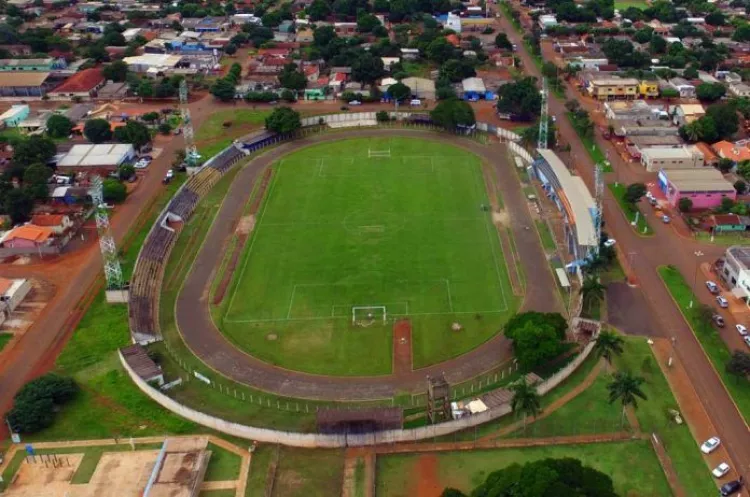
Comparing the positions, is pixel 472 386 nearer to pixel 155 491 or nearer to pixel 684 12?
pixel 155 491

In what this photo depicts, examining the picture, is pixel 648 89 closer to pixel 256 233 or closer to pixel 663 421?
pixel 256 233

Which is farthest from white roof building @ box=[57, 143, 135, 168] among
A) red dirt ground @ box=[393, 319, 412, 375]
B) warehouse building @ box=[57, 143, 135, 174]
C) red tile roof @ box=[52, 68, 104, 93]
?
red dirt ground @ box=[393, 319, 412, 375]

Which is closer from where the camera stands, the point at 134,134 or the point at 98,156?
the point at 98,156

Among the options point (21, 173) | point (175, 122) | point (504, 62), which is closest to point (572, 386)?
point (21, 173)

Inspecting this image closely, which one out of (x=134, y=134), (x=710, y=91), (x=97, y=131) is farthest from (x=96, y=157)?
(x=710, y=91)

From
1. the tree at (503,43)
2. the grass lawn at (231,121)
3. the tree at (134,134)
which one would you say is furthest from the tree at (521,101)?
the tree at (134,134)
